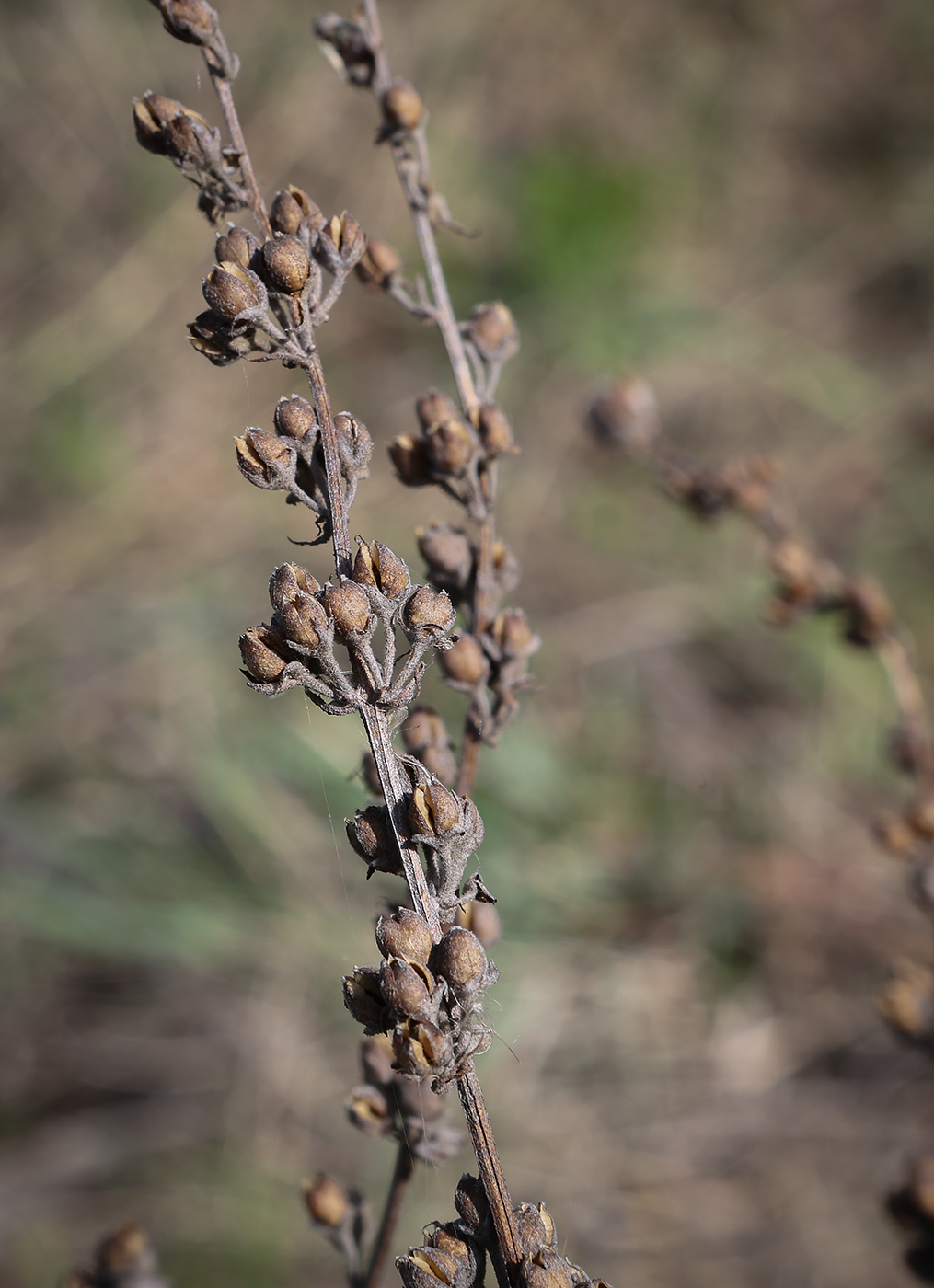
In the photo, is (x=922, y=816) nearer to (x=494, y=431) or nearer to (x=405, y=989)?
(x=494, y=431)

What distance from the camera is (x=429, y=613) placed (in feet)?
3.27

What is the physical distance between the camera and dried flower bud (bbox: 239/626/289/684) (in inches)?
37.4

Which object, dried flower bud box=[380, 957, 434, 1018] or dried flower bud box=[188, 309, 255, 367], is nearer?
dried flower bud box=[380, 957, 434, 1018]

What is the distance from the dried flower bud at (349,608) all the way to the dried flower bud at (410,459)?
0.34 m

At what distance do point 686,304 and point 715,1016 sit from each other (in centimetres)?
375

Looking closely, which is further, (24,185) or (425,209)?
(24,185)

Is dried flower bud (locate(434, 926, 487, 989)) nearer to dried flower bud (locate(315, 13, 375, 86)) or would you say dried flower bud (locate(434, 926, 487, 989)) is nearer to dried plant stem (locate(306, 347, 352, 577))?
dried plant stem (locate(306, 347, 352, 577))

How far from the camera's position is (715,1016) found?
325cm

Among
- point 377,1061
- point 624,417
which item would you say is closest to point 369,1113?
point 377,1061

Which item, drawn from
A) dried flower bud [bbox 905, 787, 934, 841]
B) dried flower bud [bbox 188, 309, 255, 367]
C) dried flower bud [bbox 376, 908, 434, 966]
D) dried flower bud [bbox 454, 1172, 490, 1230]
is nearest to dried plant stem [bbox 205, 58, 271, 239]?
dried flower bud [bbox 188, 309, 255, 367]

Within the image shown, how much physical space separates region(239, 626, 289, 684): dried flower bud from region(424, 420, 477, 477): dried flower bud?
0.37 m

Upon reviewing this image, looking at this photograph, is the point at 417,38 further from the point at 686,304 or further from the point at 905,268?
the point at 905,268

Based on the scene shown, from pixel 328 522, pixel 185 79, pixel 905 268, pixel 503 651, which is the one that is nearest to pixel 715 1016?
pixel 503 651

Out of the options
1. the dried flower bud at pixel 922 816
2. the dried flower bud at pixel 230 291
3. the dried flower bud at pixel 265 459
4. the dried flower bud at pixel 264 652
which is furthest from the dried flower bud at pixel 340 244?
the dried flower bud at pixel 922 816
